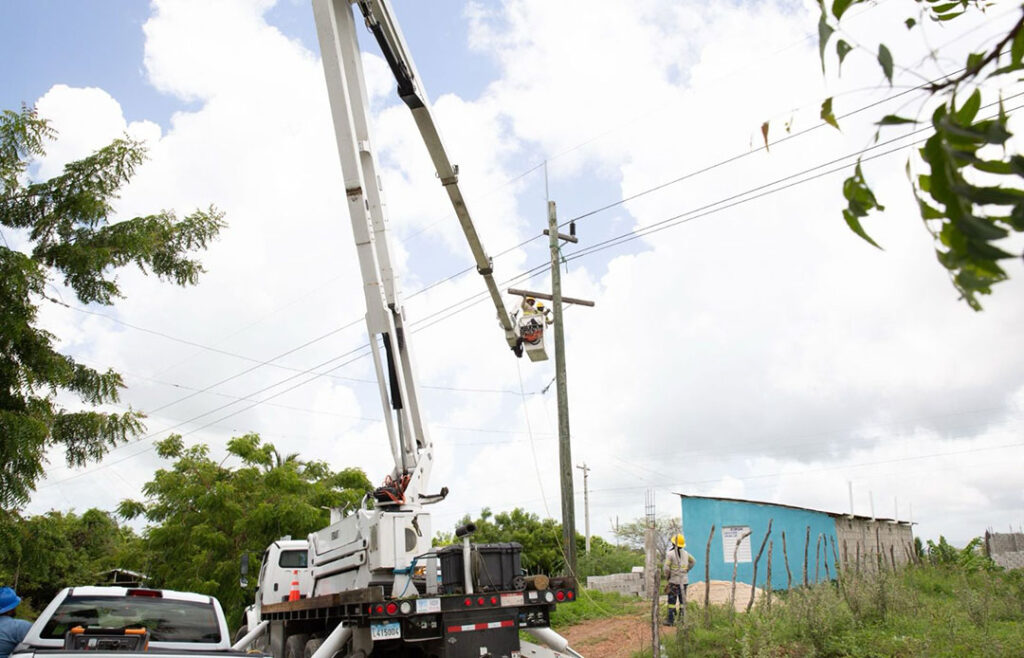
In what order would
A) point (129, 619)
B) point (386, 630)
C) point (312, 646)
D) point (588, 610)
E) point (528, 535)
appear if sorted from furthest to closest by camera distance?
1. point (528, 535)
2. point (588, 610)
3. point (312, 646)
4. point (386, 630)
5. point (129, 619)

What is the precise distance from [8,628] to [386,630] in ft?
10.6

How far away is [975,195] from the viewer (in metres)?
1.71

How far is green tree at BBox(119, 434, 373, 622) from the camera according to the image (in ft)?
72.4

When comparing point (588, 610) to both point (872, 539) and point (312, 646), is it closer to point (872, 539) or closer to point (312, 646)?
point (312, 646)

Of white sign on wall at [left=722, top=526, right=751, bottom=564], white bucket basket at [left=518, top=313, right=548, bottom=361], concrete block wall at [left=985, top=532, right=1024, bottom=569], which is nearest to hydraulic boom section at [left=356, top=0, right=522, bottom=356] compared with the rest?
white bucket basket at [left=518, top=313, right=548, bottom=361]

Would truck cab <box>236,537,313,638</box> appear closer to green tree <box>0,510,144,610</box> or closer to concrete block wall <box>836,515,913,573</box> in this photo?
green tree <box>0,510,144,610</box>

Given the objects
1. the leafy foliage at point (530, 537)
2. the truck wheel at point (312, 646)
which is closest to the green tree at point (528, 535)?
the leafy foliage at point (530, 537)

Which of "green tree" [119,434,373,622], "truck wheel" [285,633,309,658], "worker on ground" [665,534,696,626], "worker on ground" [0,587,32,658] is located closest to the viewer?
"worker on ground" [0,587,32,658]

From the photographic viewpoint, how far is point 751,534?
24094 millimetres

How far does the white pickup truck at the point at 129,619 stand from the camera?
7559mm

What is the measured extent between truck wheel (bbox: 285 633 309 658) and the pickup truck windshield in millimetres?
2816

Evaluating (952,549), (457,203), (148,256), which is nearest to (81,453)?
(148,256)

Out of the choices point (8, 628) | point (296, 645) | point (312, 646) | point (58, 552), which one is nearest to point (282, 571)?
point (296, 645)

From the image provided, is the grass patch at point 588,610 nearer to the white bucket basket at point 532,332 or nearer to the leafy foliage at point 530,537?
the white bucket basket at point 532,332
